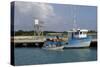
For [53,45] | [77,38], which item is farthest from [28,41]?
[77,38]

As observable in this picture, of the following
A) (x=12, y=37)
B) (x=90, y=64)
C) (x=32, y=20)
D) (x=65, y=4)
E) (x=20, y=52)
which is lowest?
(x=90, y=64)

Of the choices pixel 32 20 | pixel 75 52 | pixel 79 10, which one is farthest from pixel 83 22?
pixel 32 20

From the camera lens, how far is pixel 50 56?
473cm

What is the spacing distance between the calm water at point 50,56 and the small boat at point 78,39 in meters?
0.11

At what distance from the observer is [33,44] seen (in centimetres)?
459

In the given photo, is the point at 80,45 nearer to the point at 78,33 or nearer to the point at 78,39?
the point at 78,39

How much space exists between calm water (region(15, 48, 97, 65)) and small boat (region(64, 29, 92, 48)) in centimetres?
11

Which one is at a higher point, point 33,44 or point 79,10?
point 79,10

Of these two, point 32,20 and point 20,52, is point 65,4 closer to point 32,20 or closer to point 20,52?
point 32,20

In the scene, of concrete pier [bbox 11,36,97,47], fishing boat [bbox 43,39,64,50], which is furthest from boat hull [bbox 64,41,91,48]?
concrete pier [bbox 11,36,97,47]

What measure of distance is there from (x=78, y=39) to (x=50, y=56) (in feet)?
2.42

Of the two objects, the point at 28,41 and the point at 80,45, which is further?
the point at 80,45

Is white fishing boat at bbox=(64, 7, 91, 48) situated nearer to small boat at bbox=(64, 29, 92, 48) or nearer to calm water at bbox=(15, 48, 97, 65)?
small boat at bbox=(64, 29, 92, 48)
